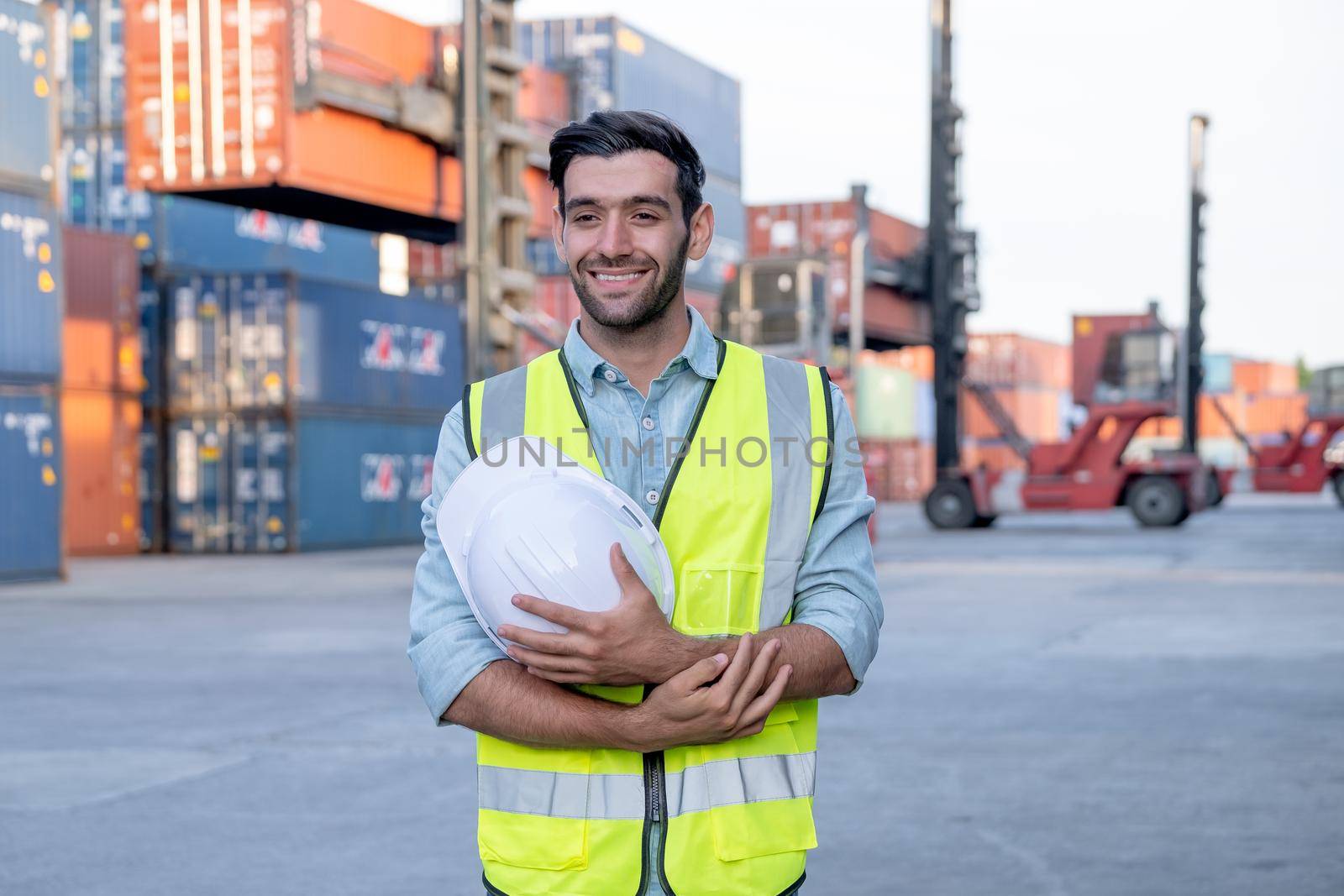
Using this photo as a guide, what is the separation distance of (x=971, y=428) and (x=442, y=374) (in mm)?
36263

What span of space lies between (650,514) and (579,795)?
1.22ft

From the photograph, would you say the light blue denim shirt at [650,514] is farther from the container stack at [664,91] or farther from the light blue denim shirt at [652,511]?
the container stack at [664,91]

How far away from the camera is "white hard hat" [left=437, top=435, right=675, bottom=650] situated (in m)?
1.91

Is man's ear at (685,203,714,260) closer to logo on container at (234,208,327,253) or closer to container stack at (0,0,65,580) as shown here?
container stack at (0,0,65,580)

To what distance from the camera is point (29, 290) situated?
17531mm

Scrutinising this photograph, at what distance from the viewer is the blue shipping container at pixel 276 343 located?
23484 mm

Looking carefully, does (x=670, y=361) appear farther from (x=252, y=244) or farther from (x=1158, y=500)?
(x=252, y=244)

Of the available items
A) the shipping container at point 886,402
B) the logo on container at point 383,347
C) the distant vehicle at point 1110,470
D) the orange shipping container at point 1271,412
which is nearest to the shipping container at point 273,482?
the logo on container at point 383,347

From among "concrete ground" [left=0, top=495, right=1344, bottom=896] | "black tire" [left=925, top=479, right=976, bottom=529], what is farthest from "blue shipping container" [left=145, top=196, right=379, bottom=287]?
"concrete ground" [left=0, top=495, right=1344, bottom=896]

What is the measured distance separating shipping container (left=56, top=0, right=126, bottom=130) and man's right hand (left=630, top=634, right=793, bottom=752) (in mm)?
27664

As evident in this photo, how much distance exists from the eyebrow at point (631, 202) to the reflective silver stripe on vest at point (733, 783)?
0.74 metres

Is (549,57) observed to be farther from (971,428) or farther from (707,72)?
(971,428)

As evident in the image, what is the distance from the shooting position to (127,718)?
8.05 m

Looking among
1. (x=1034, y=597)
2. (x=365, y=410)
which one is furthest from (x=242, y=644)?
(x=365, y=410)
